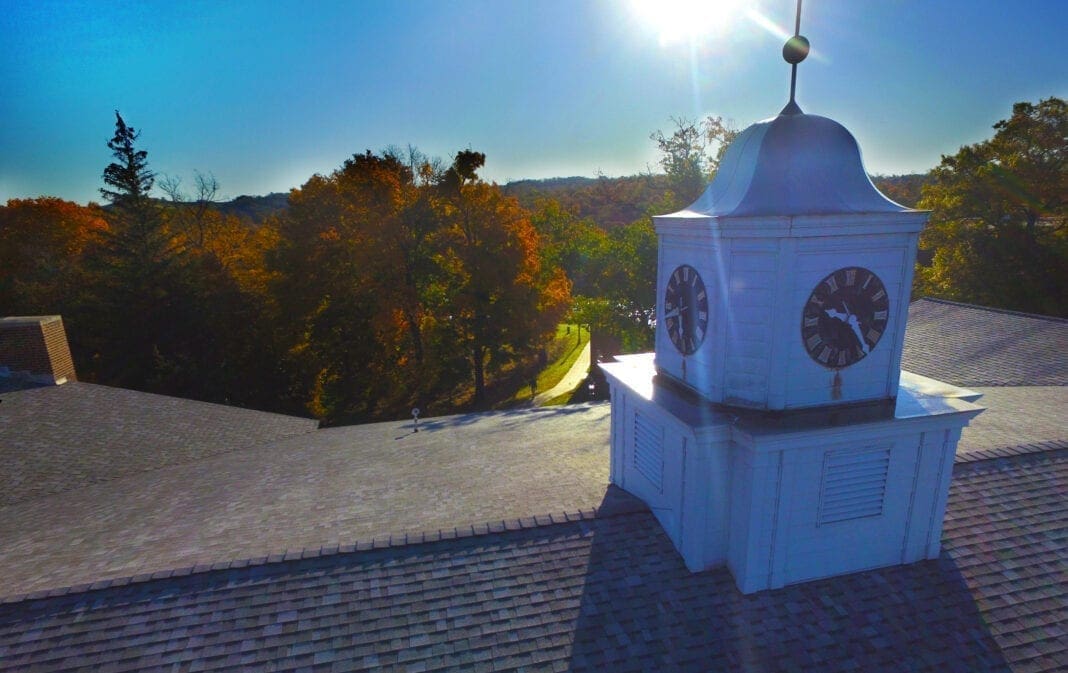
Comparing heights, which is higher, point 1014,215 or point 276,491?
point 1014,215

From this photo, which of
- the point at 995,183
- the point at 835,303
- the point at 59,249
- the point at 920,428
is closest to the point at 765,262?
the point at 835,303

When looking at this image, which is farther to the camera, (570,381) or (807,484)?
(570,381)

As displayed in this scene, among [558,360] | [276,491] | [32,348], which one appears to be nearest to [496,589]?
[276,491]

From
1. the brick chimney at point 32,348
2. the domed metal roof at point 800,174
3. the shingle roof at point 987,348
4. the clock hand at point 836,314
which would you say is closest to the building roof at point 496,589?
the clock hand at point 836,314

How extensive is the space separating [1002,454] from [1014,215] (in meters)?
38.2

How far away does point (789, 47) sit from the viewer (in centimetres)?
983

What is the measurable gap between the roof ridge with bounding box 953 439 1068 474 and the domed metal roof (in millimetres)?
6010

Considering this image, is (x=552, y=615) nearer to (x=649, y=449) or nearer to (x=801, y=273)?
(x=649, y=449)

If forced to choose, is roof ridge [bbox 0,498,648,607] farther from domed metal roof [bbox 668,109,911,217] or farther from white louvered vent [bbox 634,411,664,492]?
Answer: domed metal roof [bbox 668,109,911,217]

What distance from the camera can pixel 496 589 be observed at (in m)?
8.62

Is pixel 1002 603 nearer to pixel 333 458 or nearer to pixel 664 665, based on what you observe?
pixel 664 665

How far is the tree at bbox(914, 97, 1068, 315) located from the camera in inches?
1484

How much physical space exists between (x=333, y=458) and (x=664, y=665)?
11622mm

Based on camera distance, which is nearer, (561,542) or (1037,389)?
(561,542)
